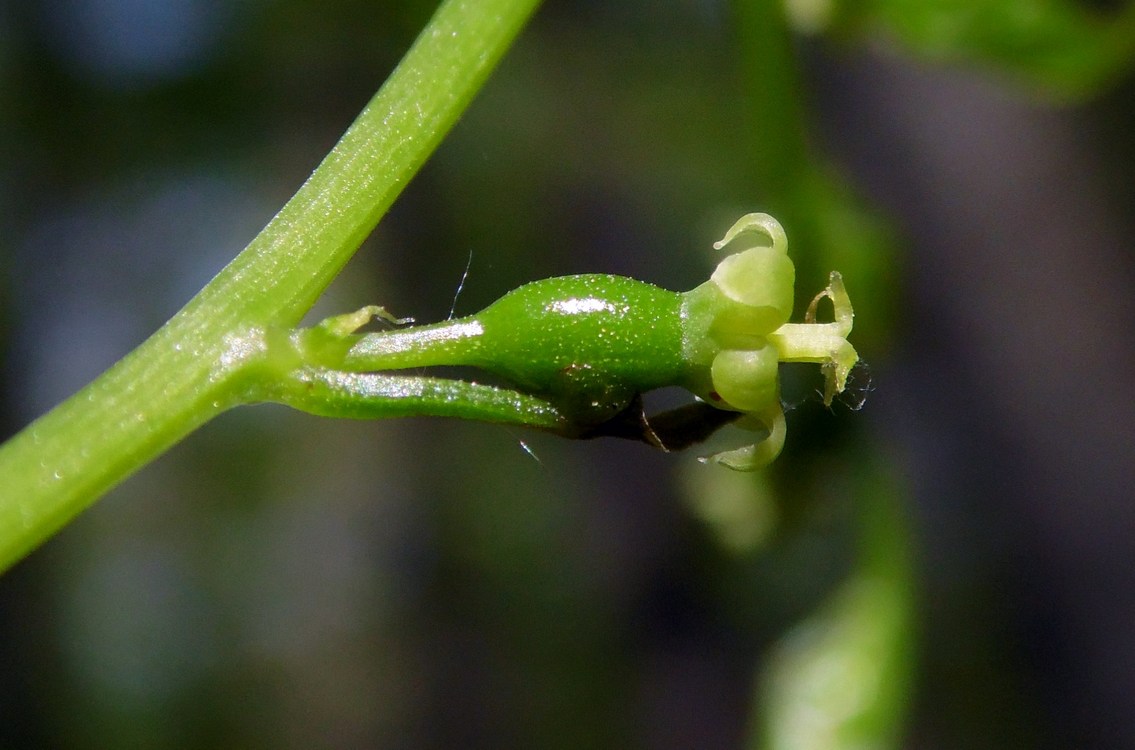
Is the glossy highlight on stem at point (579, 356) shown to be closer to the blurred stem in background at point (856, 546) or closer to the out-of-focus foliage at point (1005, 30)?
the blurred stem in background at point (856, 546)

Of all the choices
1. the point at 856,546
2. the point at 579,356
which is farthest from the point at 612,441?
the point at 579,356

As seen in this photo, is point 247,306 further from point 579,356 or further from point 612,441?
point 612,441

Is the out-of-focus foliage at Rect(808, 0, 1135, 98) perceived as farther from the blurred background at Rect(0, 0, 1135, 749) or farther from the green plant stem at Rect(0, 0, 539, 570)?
the green plant stem at Rect(0, 0, 539, 570)

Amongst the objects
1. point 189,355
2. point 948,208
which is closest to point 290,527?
point 948,208

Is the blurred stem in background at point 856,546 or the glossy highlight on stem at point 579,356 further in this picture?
the blurred stem in background at point 856,546

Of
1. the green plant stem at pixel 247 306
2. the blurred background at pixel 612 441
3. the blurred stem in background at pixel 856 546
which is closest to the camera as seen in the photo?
the green plant stem at pixel 247 306

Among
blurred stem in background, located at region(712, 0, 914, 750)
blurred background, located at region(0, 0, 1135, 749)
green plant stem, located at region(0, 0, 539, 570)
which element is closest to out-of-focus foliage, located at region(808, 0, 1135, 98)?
blurred background, located at region(0, 0, 1135, 749)

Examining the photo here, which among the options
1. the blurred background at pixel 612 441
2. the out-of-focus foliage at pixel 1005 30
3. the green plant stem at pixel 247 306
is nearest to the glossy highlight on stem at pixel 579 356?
the green plant stem at pixel 247 306
